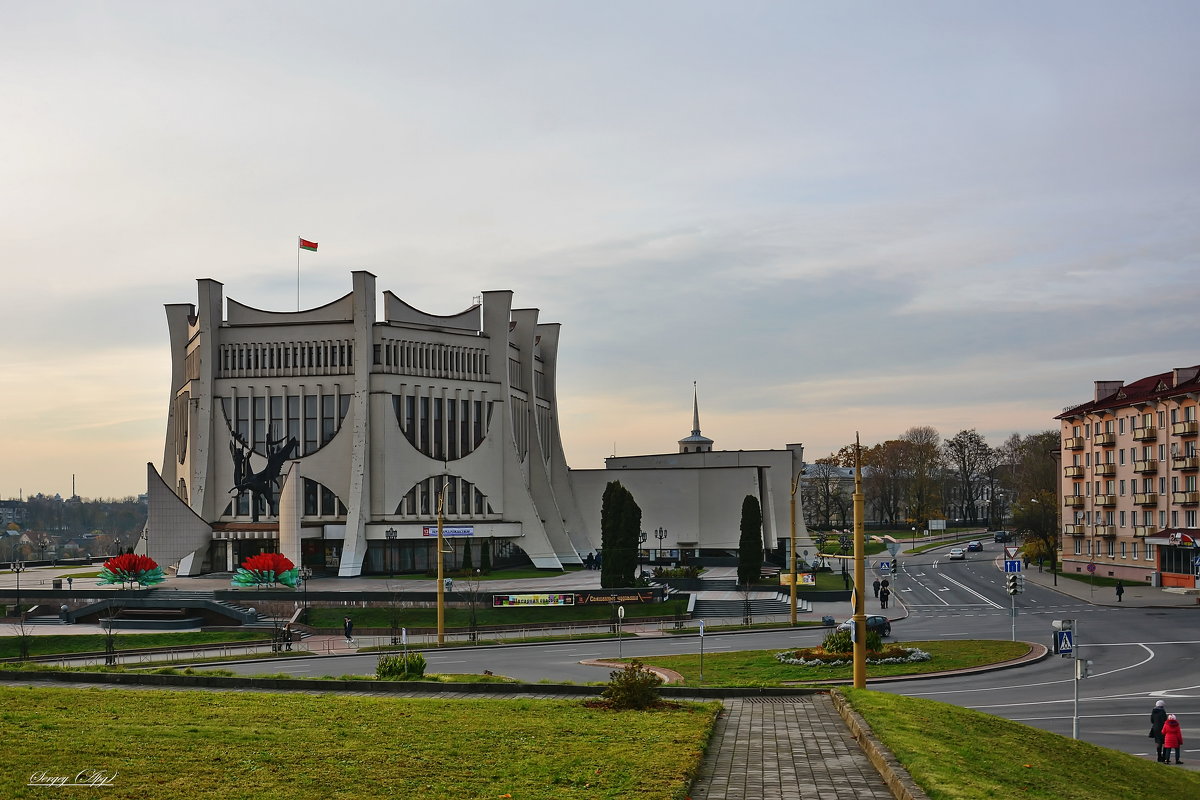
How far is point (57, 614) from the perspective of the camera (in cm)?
6306

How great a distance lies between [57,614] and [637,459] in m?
53.7

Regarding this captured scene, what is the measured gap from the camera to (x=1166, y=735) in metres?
23.8

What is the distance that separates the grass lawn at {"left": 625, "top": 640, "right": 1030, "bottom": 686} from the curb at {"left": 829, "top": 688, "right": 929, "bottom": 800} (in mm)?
11338

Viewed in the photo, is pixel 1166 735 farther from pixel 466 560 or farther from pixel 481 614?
pixel 466 560

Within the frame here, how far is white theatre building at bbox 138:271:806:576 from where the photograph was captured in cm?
8044

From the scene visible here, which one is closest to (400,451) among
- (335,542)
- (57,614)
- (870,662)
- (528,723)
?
(335,542)

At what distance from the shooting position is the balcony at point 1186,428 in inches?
2844

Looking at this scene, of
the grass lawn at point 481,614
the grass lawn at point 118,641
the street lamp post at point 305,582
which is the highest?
the street lamp post at point 305,582

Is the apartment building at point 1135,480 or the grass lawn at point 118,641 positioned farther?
the apartment building at point 1135,480

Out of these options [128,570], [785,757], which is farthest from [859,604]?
[128,570]

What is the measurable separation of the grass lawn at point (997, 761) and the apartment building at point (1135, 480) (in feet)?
165

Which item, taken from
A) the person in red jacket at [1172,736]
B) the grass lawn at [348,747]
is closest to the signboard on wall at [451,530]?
the grass lawn at [348,747]

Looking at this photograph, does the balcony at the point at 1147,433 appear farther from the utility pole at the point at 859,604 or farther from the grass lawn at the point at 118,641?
the utility pole at the point at 859,604

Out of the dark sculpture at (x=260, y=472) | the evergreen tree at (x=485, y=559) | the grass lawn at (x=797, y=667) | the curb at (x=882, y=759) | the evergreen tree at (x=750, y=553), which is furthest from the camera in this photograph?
the evergreen tree at (x=485, y=559)
